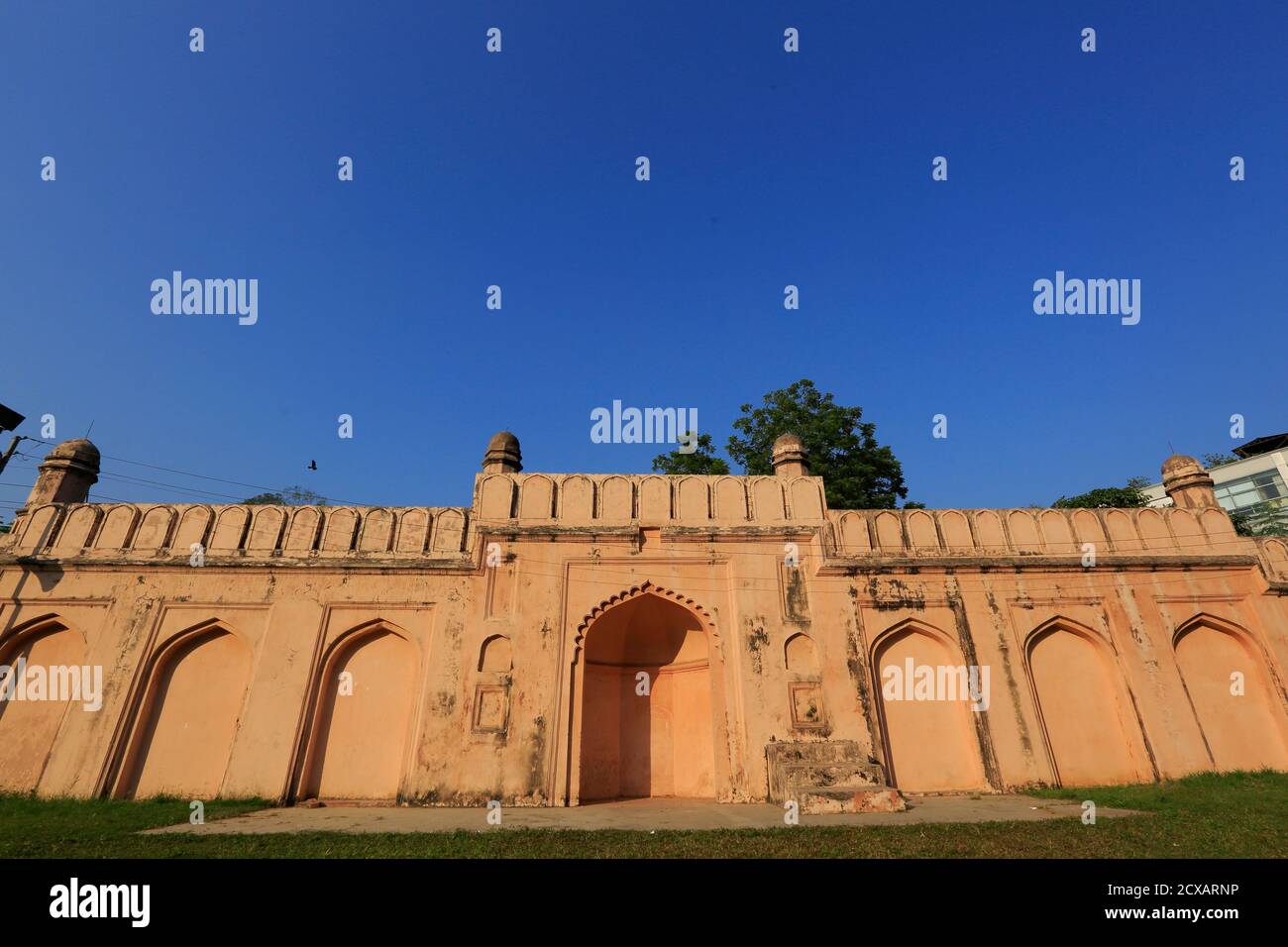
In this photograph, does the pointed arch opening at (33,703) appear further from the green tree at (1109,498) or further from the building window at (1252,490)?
the building window at (1252,490)

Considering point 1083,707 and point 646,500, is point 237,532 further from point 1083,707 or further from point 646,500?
point 1083,707

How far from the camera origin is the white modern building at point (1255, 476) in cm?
3522

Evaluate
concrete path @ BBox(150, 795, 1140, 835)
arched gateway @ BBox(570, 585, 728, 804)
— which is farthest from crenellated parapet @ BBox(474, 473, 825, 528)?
concrete path @ BBox(150, 795, 1140, 835)

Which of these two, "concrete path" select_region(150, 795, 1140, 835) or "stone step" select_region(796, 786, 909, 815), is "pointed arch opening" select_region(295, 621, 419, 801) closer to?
"concrete path" select_region(150, 795, 1140, 835)

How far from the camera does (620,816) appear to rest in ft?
29.3

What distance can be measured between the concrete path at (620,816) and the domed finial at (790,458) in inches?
268

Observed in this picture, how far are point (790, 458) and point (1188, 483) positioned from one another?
950 cm

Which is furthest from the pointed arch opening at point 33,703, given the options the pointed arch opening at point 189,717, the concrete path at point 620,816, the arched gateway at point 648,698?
the arched gateway at point 648,698

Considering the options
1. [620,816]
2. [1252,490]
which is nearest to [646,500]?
[620,816]

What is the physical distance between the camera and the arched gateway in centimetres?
1186

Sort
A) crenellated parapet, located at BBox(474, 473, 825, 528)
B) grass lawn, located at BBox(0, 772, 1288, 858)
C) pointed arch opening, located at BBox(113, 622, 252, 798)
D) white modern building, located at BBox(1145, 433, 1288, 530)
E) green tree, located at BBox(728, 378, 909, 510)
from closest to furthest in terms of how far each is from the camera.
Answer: grass lawn, located at BBox(0, 772, 1288, 858) → pointed arch opening, located at BBox(113, 622, 252, 798) → crenellated parapet, located at BBox(474, 473, 825, 528) → green tree, located at BBox(728, 378, 909, 510) → white modern building, located at BBox(1145, 433, 1288, 530)

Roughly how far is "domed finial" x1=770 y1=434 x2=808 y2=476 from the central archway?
13.6 ft
